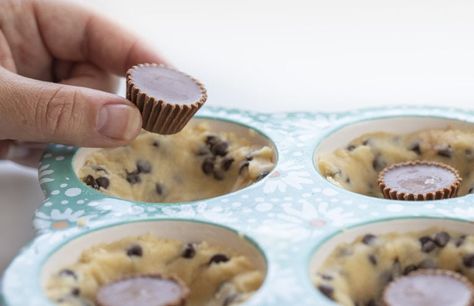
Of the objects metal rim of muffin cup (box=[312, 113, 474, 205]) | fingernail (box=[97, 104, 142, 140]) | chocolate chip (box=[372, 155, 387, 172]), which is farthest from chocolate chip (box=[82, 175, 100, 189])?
chocolate chip (box=[372, 155, 387, 172])

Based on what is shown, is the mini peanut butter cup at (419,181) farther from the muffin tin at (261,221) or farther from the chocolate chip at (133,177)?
the chocolate chip at (133,177)

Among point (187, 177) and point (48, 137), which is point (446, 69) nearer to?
point (187, 177)

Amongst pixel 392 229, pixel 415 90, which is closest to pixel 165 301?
pixel 392 229

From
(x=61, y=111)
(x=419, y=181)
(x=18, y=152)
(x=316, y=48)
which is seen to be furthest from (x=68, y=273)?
(x=316, y=48)

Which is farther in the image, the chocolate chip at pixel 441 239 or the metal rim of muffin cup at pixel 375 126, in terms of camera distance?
the metal rim of muffin cup at pixel 375 126

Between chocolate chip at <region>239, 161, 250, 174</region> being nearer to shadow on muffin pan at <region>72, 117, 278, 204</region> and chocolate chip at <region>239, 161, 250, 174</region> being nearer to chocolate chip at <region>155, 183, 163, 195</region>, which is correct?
shadow on muffin pan at <region>72, 117, 278, 204</region>

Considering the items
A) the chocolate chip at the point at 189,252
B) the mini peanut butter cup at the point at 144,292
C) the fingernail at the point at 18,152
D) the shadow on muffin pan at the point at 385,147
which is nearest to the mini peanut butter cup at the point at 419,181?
the shadow on muffin pan at the point at 385,147
